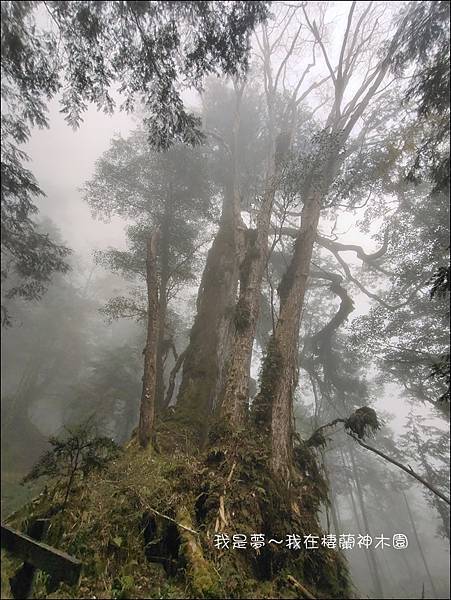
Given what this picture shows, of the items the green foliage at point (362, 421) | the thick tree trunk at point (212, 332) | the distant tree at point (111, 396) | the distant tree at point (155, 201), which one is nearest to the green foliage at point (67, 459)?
the thick tree trunk at point (212, 332)

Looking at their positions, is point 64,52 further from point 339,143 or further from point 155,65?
point 339,143

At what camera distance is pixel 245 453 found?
5.74 m

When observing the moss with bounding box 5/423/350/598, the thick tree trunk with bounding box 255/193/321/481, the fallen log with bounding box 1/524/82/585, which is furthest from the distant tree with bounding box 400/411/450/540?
the fallen log with bounding box 1/524/82/585

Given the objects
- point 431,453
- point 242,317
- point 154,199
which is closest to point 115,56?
point 242,317

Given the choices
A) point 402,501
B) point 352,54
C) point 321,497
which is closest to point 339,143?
point 352,54

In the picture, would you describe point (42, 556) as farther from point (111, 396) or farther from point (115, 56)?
point (111, 396)

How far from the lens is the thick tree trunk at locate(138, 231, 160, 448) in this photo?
7.18 meters

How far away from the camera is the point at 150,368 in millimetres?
7605

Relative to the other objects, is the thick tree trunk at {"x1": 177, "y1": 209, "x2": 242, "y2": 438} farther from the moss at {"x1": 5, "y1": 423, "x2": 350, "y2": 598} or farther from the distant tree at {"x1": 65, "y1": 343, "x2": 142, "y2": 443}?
the distant tree at {"x1": 65, "y1": 343, "x2": 142, "y2": 443}

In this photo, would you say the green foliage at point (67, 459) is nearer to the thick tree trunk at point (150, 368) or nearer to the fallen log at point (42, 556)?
the thick tree trunk at point (150, 368)

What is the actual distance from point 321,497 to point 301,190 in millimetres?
8510

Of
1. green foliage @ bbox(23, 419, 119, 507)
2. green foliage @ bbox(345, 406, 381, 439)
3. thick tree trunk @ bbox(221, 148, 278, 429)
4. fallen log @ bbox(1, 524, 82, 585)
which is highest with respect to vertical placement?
thick tree trunk @ bbox(221, 148, 278, 429)

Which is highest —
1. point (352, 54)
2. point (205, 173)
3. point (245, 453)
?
point (352, 54)

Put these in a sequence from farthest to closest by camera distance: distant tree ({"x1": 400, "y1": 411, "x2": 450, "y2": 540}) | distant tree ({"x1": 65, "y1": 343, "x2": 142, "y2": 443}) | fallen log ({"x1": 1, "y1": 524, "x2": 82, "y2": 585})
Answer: distant tree ({"x1": 400, "y1": 411, "x2": 450, "y2": 540})
distant tree ({"x1": 65, "y1": 343, "x2": 142, "y2": 443})
fallen log ({"x1": 1, "y1": 524, "x2": 82, "y2": 585})
